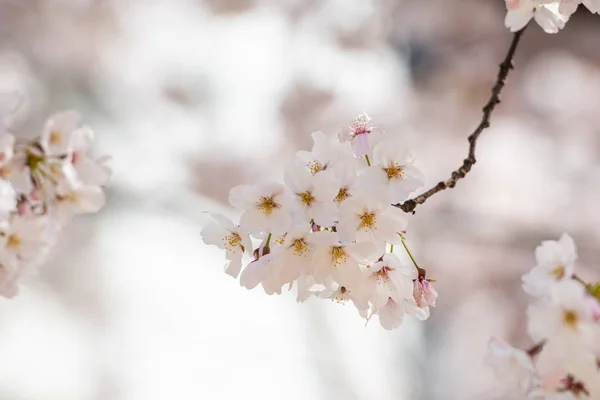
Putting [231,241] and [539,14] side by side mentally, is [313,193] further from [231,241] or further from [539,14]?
[539,14]

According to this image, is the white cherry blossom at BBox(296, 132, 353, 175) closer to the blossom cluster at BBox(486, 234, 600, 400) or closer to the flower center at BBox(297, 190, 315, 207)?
the flower center at BBox(297, 190, 315, 207)

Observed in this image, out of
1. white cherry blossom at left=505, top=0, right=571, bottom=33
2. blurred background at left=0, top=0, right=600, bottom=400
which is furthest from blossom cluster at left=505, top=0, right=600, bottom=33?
blurred background at left=0, top=0, right=600, bottom=400

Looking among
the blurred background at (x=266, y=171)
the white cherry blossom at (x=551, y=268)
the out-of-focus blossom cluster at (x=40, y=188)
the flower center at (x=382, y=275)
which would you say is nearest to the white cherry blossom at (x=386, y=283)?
the flower center at (x=382, y=275)

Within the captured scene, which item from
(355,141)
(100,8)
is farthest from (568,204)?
(355,141)

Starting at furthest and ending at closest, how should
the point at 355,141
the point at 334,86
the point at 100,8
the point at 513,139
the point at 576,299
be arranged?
the point at 513,139 → the point at 334,86 → the point at 100,8 → the point at 355,141 → the point at 576,299

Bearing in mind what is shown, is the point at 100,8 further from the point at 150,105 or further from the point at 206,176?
the point at 206,176

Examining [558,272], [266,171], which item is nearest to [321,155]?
[558,272]
